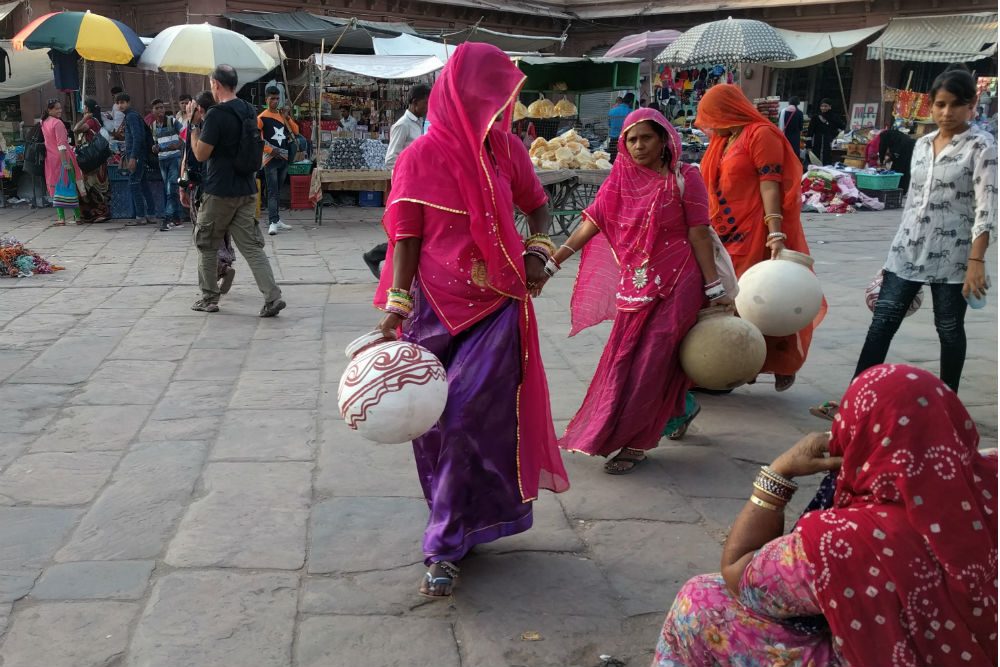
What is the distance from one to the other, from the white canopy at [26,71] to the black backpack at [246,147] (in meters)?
11.0

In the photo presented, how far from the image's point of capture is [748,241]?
4.67 m

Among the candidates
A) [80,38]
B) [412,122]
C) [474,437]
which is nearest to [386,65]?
[80,38]

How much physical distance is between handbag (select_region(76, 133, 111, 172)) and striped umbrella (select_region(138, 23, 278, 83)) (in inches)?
44.2

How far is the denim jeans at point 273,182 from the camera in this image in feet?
37.1

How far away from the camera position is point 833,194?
14359 mm

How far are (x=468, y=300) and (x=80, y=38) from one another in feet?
34.5

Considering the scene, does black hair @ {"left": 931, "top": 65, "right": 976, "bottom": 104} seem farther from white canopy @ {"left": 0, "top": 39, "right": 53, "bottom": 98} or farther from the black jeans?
white canopy @ {"left": 0, "top": 39, "right": 53, "bottom": 98}

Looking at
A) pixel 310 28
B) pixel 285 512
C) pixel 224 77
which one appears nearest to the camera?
pixel 285 512

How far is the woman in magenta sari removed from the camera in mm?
2783

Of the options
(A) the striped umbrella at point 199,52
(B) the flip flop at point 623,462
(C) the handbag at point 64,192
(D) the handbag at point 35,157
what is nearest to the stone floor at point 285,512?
(B) the flip flop at point 623,462

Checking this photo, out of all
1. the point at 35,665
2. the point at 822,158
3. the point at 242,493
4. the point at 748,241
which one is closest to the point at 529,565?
the point at 242,493

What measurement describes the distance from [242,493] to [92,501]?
0.56 m

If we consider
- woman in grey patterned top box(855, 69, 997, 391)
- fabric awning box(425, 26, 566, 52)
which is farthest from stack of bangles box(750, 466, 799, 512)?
fabric awning box(425, 26, 566, 52)

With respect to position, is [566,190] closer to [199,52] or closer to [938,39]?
[199,52]
